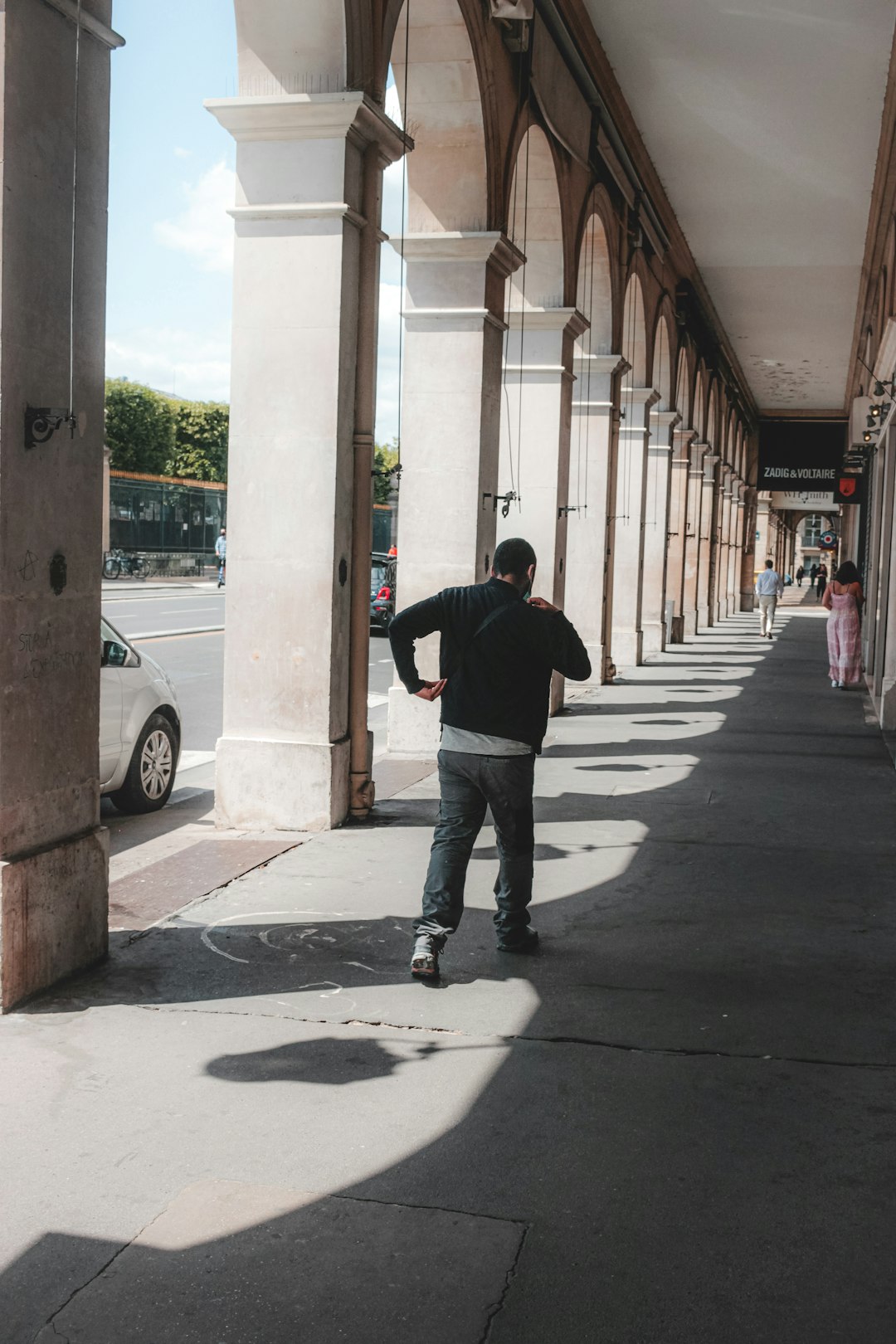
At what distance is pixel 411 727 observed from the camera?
11289mm

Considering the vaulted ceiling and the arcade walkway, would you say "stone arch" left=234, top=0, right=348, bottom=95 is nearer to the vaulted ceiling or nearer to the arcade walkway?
the arcade walkway

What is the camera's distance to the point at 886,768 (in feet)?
36.6

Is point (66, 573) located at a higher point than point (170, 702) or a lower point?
higher

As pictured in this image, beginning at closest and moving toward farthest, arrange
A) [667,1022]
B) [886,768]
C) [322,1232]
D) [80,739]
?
[322,1232] < [667,1022] < [80,739] < [886,768]

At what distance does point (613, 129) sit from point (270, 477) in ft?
32.7

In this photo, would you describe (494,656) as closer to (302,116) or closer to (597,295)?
(302,116)

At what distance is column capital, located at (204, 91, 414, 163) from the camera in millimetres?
7801

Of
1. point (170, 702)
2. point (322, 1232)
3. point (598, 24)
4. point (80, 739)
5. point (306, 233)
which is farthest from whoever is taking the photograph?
point (598, 24)

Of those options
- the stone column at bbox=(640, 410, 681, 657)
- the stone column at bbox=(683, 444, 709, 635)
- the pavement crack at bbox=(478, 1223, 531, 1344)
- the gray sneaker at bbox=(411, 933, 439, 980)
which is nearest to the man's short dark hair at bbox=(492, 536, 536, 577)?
the gray sneaker at bbox=(411, 933, 439, 980)

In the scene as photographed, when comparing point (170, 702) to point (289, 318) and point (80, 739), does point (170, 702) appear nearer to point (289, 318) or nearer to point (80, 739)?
point (289, 318)

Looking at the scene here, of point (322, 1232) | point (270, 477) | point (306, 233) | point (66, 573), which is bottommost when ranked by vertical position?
point (322, 1232)

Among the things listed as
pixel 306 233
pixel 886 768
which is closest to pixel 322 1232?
pixel 306 233

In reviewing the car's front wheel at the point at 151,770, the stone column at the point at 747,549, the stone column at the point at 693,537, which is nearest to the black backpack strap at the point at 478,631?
the car's front wheel at the point at 151,770

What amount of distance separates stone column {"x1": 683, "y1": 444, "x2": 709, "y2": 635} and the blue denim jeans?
78.1 feet
